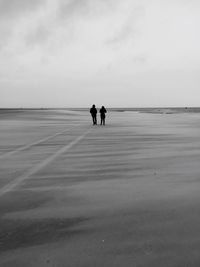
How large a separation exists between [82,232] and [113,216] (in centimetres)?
75

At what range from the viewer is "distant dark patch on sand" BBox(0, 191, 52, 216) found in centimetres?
615

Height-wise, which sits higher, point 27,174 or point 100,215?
point 100,215

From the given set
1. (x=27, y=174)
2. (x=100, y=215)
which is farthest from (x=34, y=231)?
(x=27, y=174)

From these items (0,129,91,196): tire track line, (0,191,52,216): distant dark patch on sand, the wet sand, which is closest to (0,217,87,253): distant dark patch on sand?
the wet sand

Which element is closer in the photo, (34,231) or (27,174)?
(34,231)

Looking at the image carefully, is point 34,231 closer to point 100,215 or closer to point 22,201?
point 100,215

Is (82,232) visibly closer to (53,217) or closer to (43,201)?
(53,217)

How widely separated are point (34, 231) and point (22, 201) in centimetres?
168

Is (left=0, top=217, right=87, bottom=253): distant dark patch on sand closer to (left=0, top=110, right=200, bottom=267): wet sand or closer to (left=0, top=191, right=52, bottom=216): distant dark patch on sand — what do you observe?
(left=0, top=110, right=200, bottom=267): wet sand

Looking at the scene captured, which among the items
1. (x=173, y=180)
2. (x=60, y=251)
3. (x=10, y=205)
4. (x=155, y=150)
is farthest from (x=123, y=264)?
(x=155, y=150)

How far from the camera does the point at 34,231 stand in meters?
5.00

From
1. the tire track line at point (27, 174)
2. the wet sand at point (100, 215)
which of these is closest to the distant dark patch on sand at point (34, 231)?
the wet sand at point (100, 215)

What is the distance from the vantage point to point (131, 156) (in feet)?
41.5

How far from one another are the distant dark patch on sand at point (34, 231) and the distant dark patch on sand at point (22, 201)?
0.65 m
